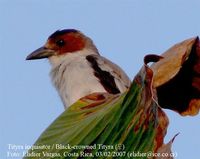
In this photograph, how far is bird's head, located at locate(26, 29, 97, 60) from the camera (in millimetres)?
7188

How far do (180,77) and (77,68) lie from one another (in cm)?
345

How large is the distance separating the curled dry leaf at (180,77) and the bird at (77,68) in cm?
291

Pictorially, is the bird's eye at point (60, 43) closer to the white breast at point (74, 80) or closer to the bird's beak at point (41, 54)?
the bird's beak at point (41, 54)

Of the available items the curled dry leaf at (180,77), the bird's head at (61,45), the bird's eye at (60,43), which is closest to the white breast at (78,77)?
the bird's head at (61,45)

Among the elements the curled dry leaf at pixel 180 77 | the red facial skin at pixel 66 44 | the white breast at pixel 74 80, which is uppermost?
the curled dry leaf at pixel 180 77

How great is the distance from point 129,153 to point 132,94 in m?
0.29

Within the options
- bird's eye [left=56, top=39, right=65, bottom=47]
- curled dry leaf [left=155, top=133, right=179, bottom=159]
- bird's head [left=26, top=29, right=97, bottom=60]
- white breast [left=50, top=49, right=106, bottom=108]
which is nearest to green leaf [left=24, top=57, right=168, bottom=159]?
curled dry leaf [left=155, top=133, right=179, bottom=159]

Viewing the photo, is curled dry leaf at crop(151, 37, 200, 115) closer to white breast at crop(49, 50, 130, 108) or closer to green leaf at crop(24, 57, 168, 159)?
green leaf at crop(24, 57, 168, 159)

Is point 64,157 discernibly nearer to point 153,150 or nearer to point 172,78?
point 153,150

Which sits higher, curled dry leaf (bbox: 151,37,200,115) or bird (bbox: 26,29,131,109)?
curled dry leaf (bbox: 151,37,200,115)

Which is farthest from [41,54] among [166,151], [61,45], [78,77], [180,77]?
[166,151]

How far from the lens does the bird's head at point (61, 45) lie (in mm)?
7188

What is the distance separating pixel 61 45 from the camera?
7281 mm

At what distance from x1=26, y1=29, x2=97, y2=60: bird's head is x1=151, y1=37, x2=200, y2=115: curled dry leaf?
157 inches
